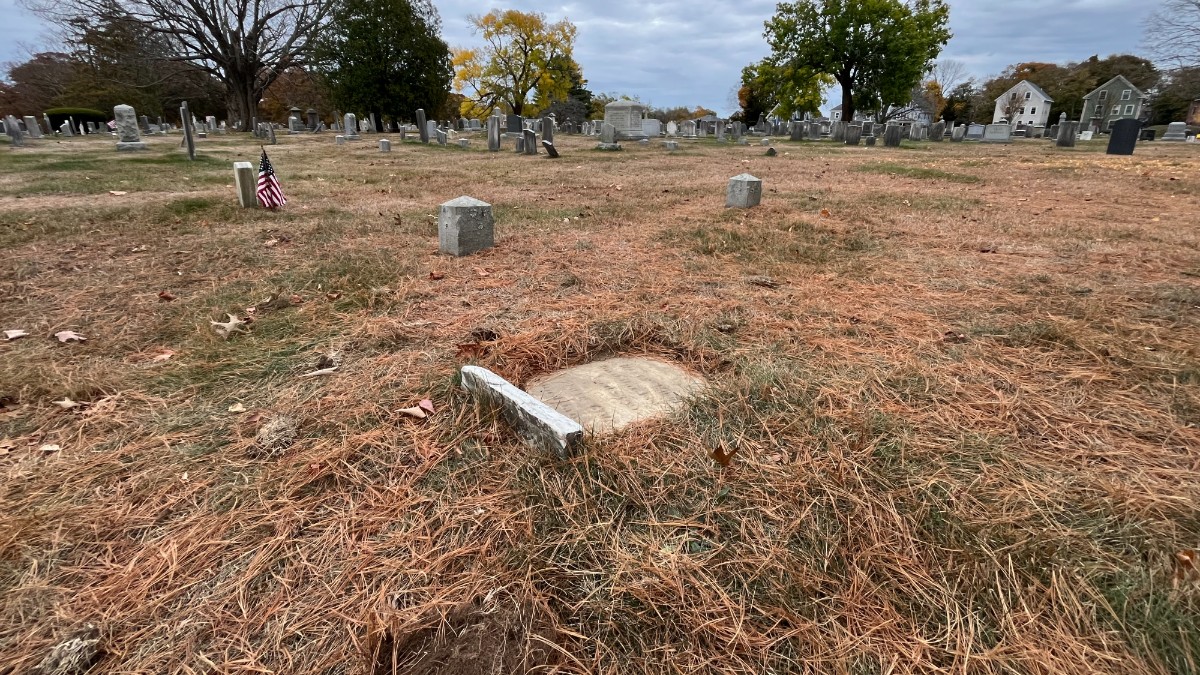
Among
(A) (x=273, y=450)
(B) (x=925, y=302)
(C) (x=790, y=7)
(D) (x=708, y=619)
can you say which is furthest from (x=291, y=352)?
(C) (x=790, y=7)

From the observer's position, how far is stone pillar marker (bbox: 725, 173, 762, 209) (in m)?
7.58

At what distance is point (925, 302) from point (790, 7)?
141 ft

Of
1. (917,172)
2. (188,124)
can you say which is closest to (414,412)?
(917,172)

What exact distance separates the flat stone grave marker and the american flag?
667 cm

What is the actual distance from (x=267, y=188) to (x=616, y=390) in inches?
278

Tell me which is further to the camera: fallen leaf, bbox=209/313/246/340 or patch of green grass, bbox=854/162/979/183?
patch of green grass, bbox=854/162/979/183

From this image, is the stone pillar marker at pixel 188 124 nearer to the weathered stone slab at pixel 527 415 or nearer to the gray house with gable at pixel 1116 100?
the weathered stone slab at pixel 527 415

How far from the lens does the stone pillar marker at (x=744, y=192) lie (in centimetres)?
758

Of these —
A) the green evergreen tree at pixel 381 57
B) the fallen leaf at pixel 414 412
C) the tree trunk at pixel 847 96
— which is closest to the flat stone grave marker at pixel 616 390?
the fallen leaf at pixel 414 412

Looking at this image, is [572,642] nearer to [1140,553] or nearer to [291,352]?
[1140,553]

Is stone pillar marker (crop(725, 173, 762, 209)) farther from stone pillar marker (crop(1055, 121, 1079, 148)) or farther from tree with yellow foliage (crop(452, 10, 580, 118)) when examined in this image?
tree with yellow foliage (crop(452, 10, 580, 118))

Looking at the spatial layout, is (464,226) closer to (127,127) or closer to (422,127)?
(127,127)

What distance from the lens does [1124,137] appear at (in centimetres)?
1788

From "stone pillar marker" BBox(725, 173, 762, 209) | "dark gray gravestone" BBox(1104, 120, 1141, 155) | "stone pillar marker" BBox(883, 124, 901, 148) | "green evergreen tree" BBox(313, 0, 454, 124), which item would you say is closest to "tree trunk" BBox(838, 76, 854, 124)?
"stone pillar marker" BBox(883, 124, 901, 148)
